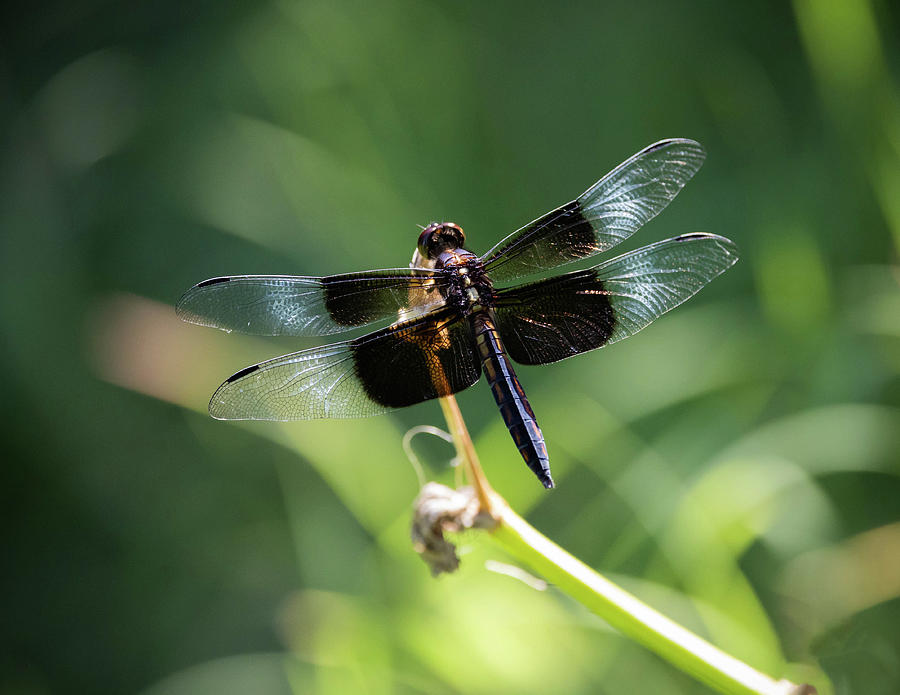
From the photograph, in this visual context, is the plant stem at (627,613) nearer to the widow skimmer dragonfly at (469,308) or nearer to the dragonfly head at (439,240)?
the widow skimmer dragonfly at (469,308)

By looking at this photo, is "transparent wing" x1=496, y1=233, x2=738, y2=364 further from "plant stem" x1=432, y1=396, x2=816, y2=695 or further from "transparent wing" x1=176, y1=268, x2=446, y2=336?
"plant stem" x1=432, y1=396, x2=816, y2=695

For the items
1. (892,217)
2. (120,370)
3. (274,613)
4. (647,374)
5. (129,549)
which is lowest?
(274,613)

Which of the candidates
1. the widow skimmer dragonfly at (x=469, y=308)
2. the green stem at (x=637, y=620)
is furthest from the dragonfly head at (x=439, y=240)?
the green stem at (x=637, y=620)

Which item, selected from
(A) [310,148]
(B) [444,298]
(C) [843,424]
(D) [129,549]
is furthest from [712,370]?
(D) [129,549]

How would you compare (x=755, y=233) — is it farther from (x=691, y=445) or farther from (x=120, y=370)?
(x=120, y=370)

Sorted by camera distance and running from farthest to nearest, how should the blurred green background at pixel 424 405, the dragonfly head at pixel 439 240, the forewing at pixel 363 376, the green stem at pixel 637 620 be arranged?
the blurred green background at pixel 424 405, the dragonfly head at pixel 439 240, the forewing at pixel 363 376, the green stem at pixel 637 620

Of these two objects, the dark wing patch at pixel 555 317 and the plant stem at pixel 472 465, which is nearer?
the plant stem at pixel 472 465

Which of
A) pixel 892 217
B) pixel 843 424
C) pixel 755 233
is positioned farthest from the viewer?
pixel 755 233
